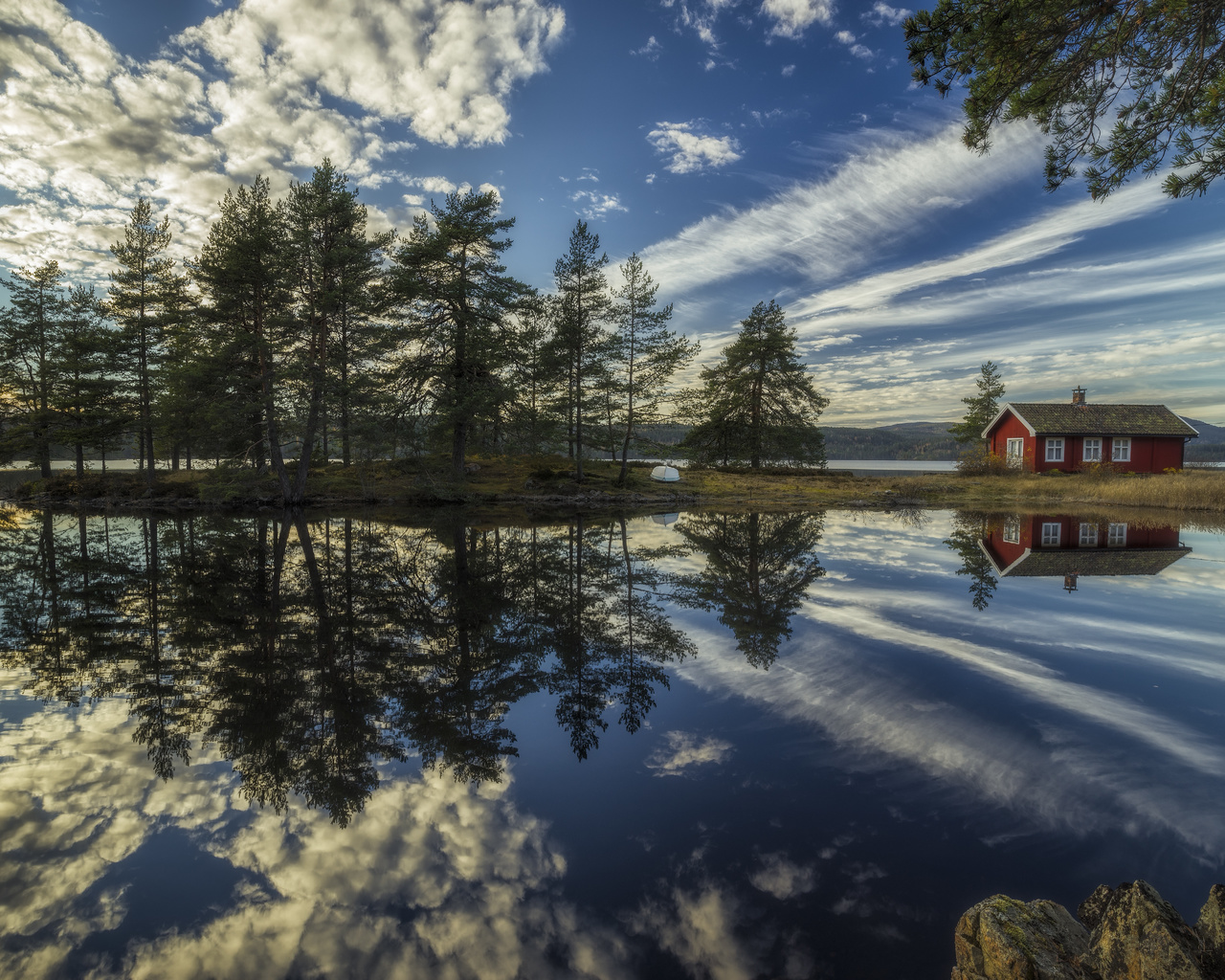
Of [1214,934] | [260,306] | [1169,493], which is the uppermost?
[260,306]

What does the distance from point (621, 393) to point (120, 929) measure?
30483mm

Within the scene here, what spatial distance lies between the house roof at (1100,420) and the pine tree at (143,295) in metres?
56.6

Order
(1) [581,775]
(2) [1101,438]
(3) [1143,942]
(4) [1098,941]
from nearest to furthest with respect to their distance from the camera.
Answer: (3) [1143,942] → (4) [1098,941] → (1) [581,775] → (2) [1101,438]

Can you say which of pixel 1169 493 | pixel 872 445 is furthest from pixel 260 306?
pixel 872 445

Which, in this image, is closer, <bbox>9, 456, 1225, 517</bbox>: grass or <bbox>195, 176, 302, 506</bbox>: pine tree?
<bbox>195, 176, 302, 506</bbox>: pine tree

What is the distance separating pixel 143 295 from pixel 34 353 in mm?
14732

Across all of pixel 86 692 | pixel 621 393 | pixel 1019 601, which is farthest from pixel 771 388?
pixel 86 692

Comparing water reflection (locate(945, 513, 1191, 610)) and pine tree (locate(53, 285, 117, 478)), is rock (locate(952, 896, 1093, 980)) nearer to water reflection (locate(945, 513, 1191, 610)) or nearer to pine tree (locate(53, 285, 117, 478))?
water reflection (locate(945, 513, 1191, 610))

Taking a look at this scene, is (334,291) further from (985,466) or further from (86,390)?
(985,466)

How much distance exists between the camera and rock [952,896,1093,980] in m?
2.24

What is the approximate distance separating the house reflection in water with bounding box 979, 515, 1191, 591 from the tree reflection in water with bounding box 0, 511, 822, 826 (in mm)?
5013

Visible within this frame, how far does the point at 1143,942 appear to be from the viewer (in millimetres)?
2076

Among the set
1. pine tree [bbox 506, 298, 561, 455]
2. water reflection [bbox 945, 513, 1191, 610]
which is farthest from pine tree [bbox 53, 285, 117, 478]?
water reflection [bbox 945, 513, 1191, 610]

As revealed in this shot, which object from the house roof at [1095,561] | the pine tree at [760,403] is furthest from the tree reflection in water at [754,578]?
the pine tree at [760,403]
